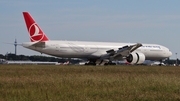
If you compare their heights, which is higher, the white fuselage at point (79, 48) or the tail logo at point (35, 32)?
the tail logo at point (35, 32)

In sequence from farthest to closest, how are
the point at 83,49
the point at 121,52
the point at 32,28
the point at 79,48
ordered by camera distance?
1. the point at 83,49
2. the point at 79,48
3. the point at 121,52
4. the point at 32,28

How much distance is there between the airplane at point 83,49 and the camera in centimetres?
5297

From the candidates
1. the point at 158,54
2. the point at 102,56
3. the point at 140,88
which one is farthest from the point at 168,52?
the point at 140,88

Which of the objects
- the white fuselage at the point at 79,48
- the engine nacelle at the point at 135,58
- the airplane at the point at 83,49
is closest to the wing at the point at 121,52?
the airplane at the point at 83,49

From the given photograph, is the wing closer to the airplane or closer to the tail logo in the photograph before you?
the airplane

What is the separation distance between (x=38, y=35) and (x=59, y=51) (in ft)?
11.7

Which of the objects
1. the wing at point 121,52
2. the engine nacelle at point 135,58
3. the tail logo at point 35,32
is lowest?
the engine nacelle at point 135,58

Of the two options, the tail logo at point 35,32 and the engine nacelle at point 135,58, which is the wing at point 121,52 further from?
the tail logo at point 35,32

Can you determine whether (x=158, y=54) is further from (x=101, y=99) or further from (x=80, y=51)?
(x=101, y=99)

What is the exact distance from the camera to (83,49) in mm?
55594

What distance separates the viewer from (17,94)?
13.5m

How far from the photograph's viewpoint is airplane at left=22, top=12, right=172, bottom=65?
174ft

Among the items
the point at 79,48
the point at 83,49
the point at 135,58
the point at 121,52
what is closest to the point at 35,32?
the point at 79,48

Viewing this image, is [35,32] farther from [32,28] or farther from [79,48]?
[79,48]
